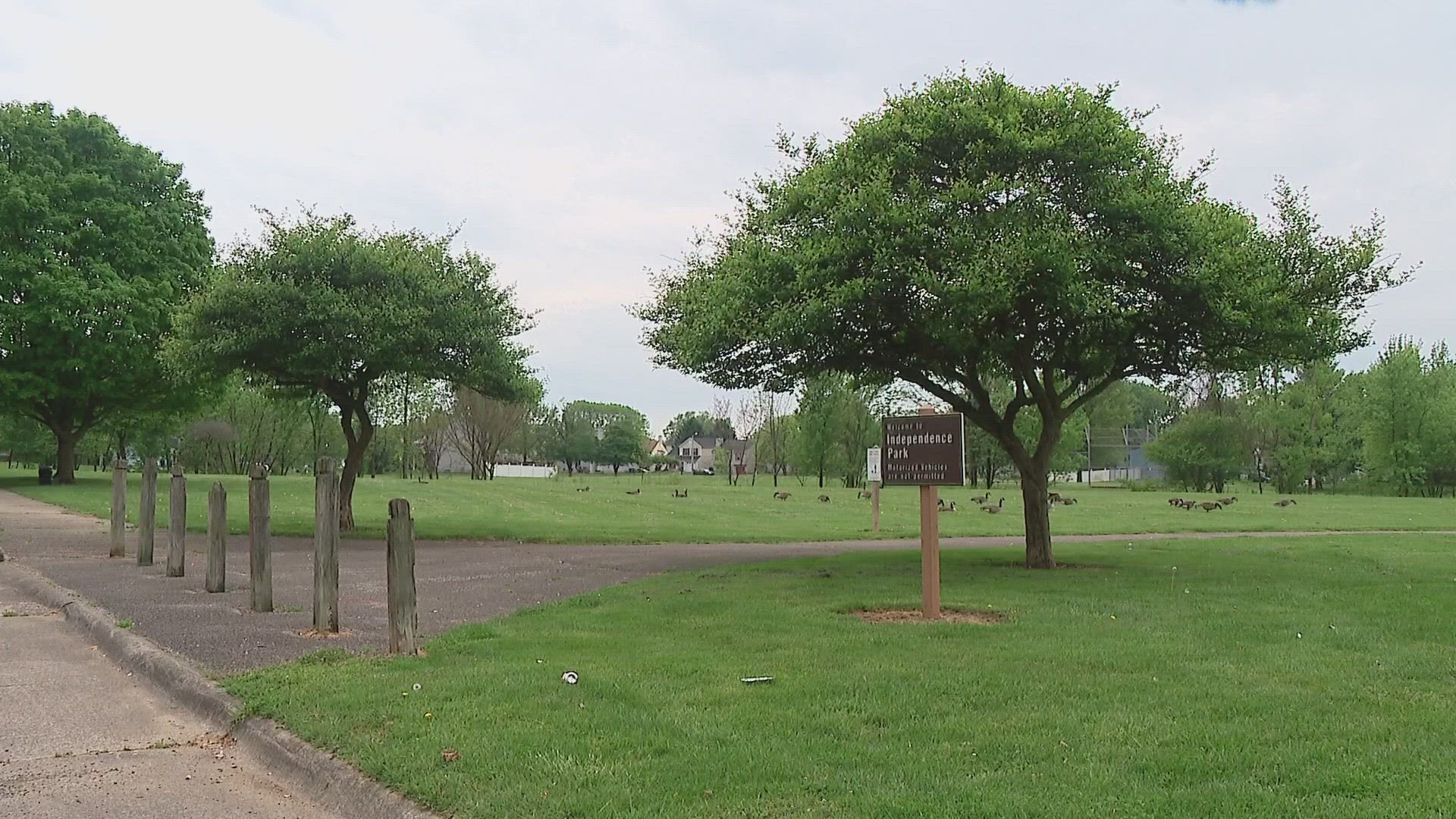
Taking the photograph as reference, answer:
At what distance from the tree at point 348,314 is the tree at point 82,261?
16.7m

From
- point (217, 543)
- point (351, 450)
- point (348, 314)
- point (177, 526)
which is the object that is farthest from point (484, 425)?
point (217, 543)

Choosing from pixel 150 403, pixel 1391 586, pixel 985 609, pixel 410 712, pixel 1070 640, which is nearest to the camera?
pixel 410 712

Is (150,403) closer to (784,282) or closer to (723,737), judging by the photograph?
(784,282)

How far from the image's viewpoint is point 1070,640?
27.6 feet

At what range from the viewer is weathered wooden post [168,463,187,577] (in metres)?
13.1

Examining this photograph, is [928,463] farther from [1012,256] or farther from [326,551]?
[326,551]

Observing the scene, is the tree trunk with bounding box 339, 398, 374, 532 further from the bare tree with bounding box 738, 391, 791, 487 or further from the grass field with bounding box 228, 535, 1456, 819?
the bare tree with bounding box 738, 391, 791, 487

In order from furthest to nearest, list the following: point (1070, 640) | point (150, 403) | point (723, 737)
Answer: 1. point (150, 403)
2. point (1070, 640)
3. point (723, 737)

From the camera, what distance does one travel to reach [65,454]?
41.8 meters

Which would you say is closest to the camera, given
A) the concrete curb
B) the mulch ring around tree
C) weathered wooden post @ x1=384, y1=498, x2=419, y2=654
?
the concrete curb

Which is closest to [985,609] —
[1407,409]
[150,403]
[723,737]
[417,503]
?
[723,737]

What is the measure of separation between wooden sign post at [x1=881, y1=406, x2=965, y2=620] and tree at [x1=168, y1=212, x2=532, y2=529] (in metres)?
11.1

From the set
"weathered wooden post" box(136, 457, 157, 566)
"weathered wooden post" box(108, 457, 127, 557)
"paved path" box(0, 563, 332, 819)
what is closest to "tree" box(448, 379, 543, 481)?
"weathered wooden post" box(108, 457, 127, 557)

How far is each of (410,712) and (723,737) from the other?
1.88 metres
